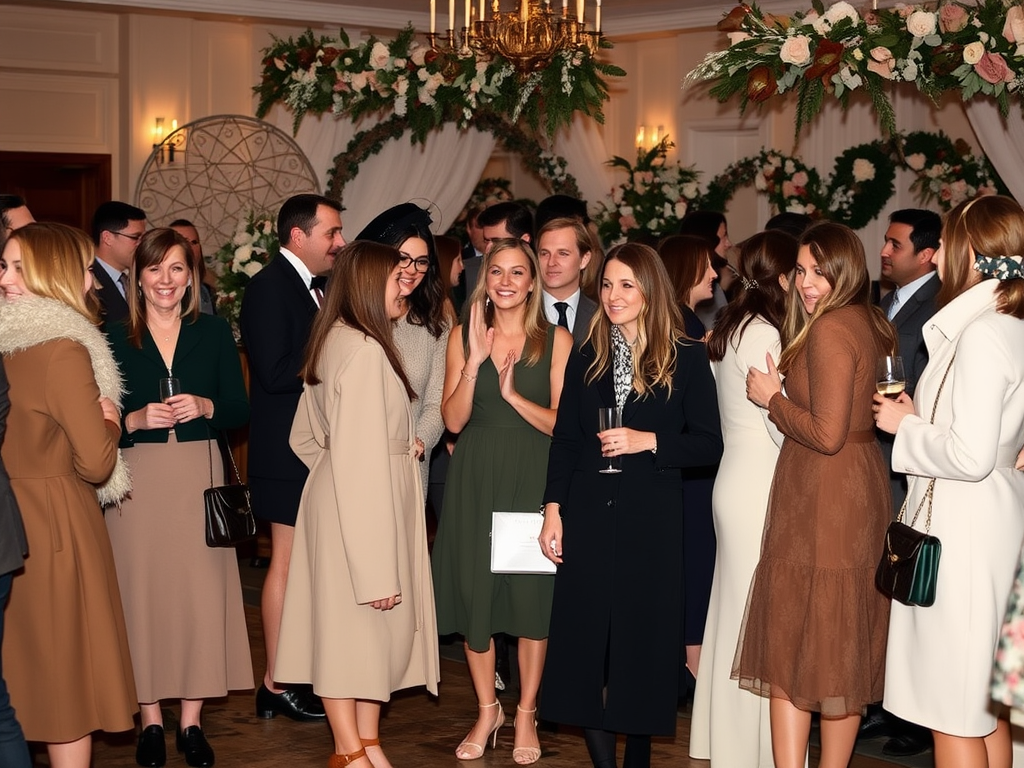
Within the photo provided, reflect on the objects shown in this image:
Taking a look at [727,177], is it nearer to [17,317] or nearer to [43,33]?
[43,33]

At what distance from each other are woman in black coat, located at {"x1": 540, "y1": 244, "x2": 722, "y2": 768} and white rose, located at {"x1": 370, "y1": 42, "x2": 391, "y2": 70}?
3624 millimetres

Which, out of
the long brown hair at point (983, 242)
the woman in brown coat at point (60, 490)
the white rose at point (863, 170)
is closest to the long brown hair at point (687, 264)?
the long brown hair at point (983, 242)

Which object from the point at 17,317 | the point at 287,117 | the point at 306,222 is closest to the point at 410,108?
the point at 306,222

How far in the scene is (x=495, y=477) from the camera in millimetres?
4617

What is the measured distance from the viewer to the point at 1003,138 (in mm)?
8281

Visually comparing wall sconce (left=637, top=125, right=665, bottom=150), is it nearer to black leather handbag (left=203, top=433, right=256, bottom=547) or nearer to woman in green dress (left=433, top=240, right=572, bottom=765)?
woman in green dress (left=433, top=240, right=572, bottom=765)

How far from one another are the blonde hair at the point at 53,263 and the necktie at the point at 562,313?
2057mm

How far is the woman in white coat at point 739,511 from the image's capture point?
4250 mm

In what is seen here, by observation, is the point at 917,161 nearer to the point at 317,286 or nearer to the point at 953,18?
the point at 953,18

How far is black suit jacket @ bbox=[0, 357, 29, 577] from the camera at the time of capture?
135 inches

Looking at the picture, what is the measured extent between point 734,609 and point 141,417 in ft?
6.62

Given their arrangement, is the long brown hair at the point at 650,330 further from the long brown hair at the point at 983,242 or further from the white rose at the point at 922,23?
the white rose at the point at 922,23

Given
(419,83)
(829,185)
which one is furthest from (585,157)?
(419,83)

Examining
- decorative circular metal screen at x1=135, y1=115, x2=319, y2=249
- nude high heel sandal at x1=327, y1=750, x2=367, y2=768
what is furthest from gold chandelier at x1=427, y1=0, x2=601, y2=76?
decorative circular metal screen at x1=135, y1=115, x2=319, y2=249
